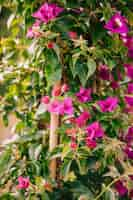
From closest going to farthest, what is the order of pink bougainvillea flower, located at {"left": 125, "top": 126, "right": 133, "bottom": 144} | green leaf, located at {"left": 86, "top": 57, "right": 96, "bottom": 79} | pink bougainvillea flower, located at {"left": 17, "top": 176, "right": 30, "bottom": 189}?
green leaf, located at {"left": 86, "top": 57, "right": 96, "bottom": 79}
pink bougainvillea flower, located at {"left": 17, "top": 176, "right": 30, "bottom": 189}
pink bougainvillea flower, located at {"left": 125, "top": 126, "right": 133, "bottom": 144}

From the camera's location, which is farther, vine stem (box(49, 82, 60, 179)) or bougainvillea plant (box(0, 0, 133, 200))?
vine stem (box(49, 82, 60, 179))

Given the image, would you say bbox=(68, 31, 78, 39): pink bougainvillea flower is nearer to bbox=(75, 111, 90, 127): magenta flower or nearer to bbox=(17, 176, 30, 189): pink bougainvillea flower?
bbox=(75, 111, 90, 127): magenta flower

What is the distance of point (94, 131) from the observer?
130cm

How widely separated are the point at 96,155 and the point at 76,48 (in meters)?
0.34

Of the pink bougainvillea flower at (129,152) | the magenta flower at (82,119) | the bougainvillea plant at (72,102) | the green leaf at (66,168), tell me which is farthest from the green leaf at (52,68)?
the pink bougainvillea flower at (129,152)

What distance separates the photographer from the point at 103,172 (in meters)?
1.46

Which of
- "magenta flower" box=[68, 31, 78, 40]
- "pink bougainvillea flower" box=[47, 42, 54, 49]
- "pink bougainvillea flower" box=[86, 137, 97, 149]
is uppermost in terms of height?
"magenta flower" box=[68, 31, 78, 40]

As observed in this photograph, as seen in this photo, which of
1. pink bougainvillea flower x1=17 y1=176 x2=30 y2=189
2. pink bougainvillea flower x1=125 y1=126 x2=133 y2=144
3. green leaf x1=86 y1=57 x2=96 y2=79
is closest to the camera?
green leaf x1=86 y1=57 x2=96 y2=79

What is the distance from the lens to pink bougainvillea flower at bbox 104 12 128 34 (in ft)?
4.33

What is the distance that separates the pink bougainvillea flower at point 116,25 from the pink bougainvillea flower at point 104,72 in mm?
148

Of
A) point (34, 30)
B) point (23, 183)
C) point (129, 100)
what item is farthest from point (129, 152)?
point (34, 30)

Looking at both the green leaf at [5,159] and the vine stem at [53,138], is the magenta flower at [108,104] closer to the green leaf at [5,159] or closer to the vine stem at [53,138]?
the vine stem at [53,138]

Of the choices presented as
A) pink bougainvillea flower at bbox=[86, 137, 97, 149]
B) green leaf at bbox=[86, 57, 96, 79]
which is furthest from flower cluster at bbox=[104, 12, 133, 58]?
pink bougainvillea flower at bbox=[86, 137, 97, 149]

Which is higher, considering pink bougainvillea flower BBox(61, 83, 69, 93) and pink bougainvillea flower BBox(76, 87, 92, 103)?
pink bougainvillea flower BBox(61, 83, 69, 93)
